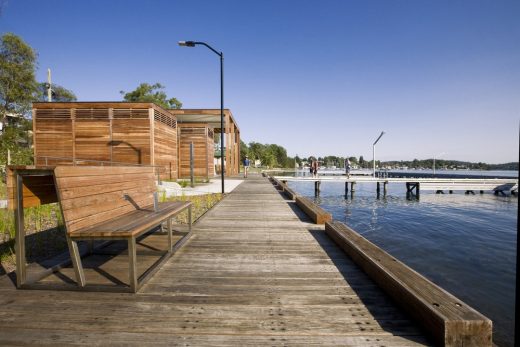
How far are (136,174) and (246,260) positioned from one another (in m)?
2.32

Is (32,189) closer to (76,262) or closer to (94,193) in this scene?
(94,193)

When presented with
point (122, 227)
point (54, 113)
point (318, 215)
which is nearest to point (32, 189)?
point (122, 227)

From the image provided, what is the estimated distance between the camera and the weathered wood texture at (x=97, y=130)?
16.2 meters

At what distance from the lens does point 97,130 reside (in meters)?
16.3

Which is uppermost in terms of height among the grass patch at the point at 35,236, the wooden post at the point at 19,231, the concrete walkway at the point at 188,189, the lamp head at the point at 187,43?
the lamp head at the point at 187,43

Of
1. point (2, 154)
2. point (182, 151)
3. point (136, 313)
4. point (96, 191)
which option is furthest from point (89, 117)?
point (136, 313)

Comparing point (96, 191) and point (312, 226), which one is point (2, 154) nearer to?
point (96, 191)

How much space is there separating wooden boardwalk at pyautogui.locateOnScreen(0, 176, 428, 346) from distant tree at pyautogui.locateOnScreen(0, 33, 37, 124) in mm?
30094

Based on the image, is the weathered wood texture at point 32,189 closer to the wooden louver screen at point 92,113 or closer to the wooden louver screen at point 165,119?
the wooden louver screen at point 165,119

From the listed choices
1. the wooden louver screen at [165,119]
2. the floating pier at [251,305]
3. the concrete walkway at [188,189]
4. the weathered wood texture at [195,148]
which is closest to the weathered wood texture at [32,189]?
the floating pier at [251,305]

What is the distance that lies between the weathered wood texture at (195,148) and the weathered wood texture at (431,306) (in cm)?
2072

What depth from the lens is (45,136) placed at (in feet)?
53.6

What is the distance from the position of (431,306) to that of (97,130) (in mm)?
19068

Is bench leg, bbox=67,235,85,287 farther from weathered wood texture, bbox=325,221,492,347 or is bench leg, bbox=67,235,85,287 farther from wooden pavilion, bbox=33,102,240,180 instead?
wooden pavilion, bbox=33,102,240,180
